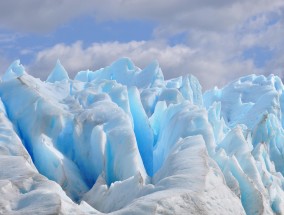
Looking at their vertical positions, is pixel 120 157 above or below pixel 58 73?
below

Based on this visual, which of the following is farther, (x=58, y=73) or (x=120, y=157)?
(x=58, y=73)

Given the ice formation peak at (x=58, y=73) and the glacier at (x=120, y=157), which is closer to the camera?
the glacier at (x=120, y=157)

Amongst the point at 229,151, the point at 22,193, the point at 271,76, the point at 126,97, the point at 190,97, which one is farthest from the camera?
the point at 271,76

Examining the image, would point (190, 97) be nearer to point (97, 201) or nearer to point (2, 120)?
point (2, 120)

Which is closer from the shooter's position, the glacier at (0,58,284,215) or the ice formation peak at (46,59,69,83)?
the glacier at (0,58,284,215)

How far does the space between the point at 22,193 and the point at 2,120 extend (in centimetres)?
423

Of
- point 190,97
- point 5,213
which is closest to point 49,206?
point 5,213

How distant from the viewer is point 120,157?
444 inches

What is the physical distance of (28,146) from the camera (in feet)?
40.8

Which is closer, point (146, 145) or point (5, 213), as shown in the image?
point (5, 213)

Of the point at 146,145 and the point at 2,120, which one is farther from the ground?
the point at 2,120

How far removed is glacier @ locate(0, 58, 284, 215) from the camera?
795 centimetres

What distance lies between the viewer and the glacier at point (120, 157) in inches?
313

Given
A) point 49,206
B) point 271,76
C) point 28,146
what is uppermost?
point 49,206
